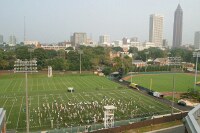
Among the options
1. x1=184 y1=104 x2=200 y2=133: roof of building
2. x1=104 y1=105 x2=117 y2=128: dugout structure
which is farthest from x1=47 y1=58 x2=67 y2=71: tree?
x1=184 y1=104 x2=200 y2=133: roof of building

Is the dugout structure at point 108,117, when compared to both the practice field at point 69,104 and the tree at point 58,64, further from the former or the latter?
the tree at point 58,64

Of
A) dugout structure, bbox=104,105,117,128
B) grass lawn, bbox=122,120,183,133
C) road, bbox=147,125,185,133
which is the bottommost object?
road, bbox=147,125,185,133

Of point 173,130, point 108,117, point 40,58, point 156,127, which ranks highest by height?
point 40,58

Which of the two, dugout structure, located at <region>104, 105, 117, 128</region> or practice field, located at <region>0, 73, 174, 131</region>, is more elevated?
dugout structure, located at <region>104, 105, 117, 128</region>

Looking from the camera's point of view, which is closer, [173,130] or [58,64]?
[173,130]

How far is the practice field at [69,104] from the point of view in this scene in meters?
26.5

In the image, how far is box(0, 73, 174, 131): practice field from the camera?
2652cm

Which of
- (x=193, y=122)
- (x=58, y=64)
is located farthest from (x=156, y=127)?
(x=58, y=64)

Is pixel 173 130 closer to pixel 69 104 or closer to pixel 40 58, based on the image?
pixel 69 104

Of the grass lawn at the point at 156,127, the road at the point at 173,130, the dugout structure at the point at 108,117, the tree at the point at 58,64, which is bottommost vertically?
the road at the point at 173,130

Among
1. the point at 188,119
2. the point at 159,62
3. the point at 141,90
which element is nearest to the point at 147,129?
the point at 188,119

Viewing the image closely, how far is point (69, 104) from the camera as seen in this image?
105ft

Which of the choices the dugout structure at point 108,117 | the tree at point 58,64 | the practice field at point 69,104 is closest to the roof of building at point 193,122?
the dugout structure at point 108,117

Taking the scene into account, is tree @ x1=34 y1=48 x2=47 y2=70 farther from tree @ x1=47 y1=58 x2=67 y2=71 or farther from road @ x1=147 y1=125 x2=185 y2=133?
road @ x1=147 y1=125 x2=185 y2=133
